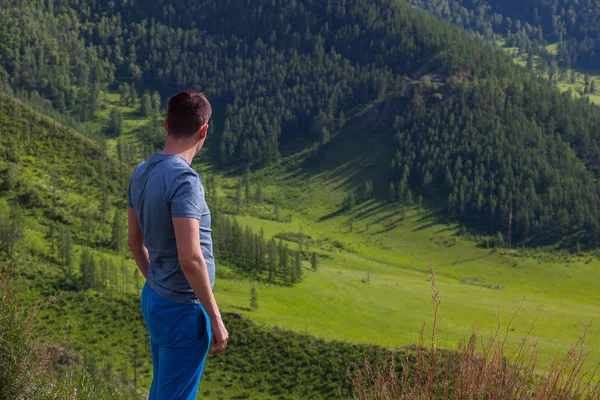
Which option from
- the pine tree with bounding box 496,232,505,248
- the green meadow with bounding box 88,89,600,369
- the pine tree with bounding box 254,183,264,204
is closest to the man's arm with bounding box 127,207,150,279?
the green meadow with bounding box 88,89,600,369

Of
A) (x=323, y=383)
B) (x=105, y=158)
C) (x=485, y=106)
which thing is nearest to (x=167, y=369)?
(x=323, y=383)

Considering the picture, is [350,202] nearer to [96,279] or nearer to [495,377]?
[96,279]

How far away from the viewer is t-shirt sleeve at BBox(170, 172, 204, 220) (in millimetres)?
6285

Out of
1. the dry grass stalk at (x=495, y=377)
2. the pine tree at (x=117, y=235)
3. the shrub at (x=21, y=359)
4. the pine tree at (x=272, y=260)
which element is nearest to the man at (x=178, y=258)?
the dry grass stalk at (x=495, y=377)

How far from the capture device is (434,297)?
5.98 m

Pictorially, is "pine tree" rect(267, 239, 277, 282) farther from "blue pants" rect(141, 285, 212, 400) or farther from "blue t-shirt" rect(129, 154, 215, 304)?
"blue t-shirt" rect(129, 154, 215, 304)

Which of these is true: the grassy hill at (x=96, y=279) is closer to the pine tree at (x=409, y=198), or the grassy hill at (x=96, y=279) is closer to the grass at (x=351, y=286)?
the grass at (x=351, y=286)

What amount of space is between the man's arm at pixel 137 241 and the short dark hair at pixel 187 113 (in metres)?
1.21

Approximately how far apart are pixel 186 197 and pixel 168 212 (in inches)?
14.0

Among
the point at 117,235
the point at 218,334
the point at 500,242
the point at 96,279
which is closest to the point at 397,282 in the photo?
the point at 500,242

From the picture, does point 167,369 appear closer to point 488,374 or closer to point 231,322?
point 488,374

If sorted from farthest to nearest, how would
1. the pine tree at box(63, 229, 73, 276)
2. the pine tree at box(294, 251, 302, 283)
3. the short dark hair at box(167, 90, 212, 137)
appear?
the pine tree at box(294, 251, 302, 283) → the pine tree at box(63, 229, 73, 276) → the short dark hair at box(167, 90, 212, 137)

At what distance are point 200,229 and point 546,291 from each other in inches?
5154

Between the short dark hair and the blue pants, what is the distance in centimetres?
181
